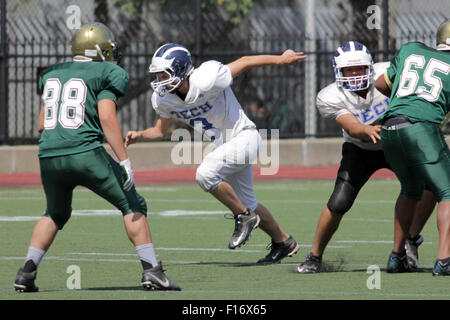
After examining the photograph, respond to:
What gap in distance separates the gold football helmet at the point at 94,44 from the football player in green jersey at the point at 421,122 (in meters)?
2.15

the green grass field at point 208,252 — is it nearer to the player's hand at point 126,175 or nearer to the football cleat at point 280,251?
the football cleat at point 280,251

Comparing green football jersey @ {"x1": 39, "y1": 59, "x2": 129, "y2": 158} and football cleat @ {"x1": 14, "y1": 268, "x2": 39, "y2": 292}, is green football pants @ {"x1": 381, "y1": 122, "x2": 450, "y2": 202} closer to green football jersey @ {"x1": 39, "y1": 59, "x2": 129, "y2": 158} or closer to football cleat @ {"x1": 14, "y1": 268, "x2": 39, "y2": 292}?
green football jersey @ {"x1": 39, "y1": 59, "x2": 129, "y2": 158}

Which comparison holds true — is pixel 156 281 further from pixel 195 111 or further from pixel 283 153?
pixel 283 153

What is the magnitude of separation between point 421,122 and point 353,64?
724mm

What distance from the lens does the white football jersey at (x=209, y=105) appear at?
880cm

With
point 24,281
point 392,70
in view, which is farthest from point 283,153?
point 24,281

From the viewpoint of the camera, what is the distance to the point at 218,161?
29.4 feet

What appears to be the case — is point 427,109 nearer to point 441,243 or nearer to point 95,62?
point 441,243

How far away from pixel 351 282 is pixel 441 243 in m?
0.75

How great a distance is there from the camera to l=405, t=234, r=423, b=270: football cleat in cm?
866

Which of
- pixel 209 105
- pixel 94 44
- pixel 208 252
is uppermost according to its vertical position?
pixel 94 44

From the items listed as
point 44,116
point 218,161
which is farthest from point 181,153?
point 44,116

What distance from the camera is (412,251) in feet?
29.0

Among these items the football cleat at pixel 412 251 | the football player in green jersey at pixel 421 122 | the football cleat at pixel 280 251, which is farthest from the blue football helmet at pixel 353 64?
the football cleat at pixel 280 251
